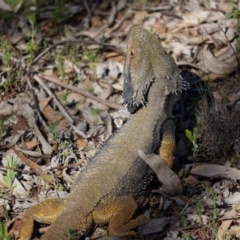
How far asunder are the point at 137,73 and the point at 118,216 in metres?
1.32

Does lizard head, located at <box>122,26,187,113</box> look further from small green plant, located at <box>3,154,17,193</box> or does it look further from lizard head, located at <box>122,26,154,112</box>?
small green plant, located at <box>3,154,17,193</box>

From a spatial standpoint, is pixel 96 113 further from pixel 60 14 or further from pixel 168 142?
pixel 60 14

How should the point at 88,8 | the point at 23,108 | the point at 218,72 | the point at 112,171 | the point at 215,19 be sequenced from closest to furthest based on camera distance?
the point at 112,171 < the point at 23,108 < the point at 218,72 < the point at 215,19 < the point at 88,8

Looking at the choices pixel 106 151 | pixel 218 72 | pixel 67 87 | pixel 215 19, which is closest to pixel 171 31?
pixel 215 19

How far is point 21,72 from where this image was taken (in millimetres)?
6398

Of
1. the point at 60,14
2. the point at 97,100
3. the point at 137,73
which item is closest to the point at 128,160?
the point at 137,73

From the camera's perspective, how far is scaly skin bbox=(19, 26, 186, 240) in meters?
4.68

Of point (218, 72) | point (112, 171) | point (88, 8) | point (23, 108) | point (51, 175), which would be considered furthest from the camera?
point (88, 8)

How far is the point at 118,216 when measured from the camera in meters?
4.73

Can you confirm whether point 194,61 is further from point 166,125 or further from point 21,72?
point 21,72

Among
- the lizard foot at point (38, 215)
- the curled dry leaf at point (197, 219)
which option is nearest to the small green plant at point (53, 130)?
the lizard foot at point (38, 215)

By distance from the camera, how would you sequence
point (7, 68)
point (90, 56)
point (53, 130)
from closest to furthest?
point (53, 130)
point (7, 68)
point (90, 56)

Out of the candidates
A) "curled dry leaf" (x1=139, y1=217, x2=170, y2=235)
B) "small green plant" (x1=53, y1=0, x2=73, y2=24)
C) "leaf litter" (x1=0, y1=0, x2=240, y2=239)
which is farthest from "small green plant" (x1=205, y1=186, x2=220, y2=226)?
"small green plant" (x1=53, y1=0, x2=73, y2=24)

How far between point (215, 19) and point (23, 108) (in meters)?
2.63
